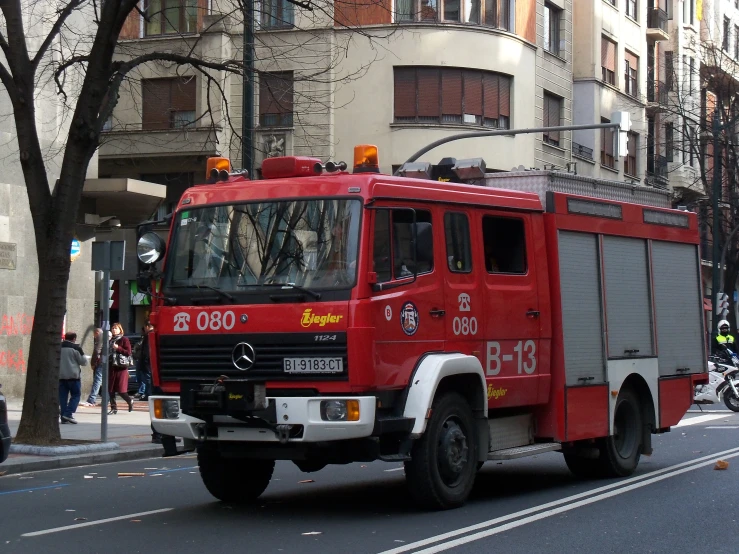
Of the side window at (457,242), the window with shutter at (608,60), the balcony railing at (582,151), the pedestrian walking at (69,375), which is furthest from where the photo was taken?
the window with shutter at (608,60)

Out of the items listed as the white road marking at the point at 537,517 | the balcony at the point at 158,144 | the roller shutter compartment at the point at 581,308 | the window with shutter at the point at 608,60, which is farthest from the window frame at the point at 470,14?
the white road marking at the point at 537,517

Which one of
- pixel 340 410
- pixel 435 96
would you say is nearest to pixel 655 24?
pixel 435 96

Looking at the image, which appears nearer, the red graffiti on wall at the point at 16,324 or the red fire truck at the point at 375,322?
the red fire truck at the point at 375,322

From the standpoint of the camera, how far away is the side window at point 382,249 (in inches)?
375

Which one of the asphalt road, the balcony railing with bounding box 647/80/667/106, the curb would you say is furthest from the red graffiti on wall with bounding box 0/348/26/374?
the balcony railing with bounding box 647/80/667/106

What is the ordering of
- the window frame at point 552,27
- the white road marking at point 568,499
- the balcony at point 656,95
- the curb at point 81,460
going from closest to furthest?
1. the white road marking at point 568,499
2. the curb at point 81,460
3. the window frame at point 552,27
4. the balcony at point 656,95

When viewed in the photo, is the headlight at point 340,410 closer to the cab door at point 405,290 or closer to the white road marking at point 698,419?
the cab door at point 405,290

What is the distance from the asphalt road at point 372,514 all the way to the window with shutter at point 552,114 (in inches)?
1043

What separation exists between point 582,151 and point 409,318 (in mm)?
34413

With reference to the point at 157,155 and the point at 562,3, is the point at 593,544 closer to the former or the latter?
the point at 157,155

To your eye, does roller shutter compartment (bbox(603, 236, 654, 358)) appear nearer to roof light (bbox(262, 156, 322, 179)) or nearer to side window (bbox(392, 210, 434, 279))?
side window (bbox(392, 210, 434, 279))

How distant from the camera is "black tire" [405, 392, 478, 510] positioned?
9.73 m

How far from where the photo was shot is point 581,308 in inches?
465

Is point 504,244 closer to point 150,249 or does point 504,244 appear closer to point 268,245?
point 268,245
